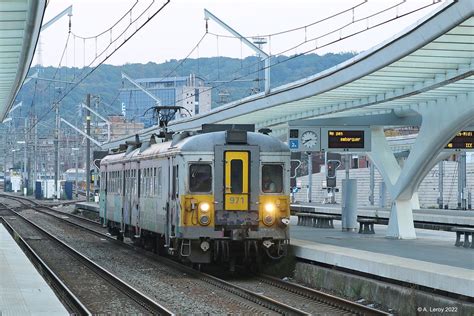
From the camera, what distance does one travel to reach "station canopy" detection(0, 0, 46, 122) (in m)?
14.2

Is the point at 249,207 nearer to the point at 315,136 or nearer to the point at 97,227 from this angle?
the point at 315,136

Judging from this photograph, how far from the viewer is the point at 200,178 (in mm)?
18422

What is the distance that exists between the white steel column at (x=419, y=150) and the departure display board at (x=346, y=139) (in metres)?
0.87

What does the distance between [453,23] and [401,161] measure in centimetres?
3142

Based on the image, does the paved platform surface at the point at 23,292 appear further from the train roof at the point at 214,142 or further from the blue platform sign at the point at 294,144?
the blue platform sign at the point at 294,144

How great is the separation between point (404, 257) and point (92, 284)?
606 centimetres

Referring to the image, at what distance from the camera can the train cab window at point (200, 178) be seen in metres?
18.4

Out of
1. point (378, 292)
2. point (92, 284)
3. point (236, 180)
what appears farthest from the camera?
point (236, 180)

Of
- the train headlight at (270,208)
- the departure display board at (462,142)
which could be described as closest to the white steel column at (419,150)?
the departure display board at (462,142)

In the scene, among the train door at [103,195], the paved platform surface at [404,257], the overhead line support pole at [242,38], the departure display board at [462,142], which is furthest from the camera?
the train door at [103,195]

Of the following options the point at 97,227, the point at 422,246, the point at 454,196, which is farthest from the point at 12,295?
the point at 454,196

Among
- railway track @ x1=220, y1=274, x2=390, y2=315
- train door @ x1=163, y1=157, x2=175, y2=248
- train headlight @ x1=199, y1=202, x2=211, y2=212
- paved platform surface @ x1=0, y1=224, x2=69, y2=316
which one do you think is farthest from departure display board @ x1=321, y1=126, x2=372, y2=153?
paved platform surface @ x1=0, y1=224, x2=69, y2=316

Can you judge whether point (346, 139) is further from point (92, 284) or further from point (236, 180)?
point (92, 284)

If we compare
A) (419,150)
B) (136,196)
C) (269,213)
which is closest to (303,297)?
(269,213)
